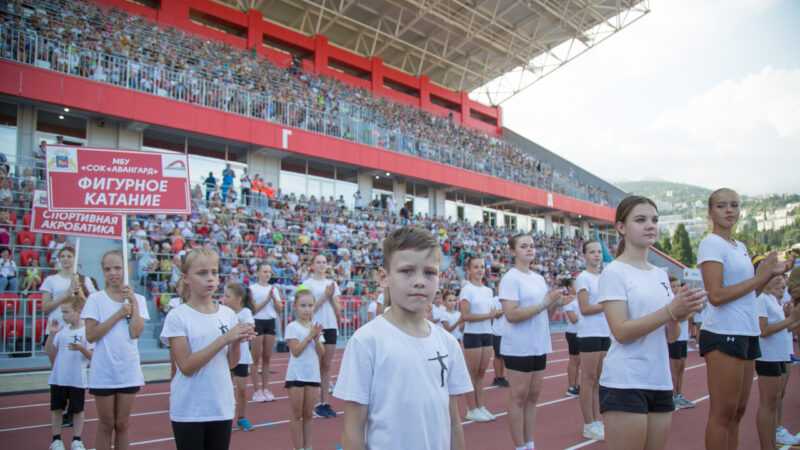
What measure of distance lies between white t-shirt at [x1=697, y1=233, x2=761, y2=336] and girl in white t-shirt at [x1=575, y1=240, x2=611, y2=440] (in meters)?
1.87

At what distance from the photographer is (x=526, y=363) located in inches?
190

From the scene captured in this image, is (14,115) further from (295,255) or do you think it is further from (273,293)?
(273,293)

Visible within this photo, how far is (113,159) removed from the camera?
209 inches

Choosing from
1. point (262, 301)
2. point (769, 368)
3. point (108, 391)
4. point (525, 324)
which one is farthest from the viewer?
point (262, 301)

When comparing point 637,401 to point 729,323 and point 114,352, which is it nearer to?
point 729,323

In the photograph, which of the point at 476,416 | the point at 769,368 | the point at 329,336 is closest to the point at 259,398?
the point at 329,336

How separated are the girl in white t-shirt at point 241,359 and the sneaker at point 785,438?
6.09 m

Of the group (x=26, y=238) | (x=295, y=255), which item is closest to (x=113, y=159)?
(x=26, y=238)

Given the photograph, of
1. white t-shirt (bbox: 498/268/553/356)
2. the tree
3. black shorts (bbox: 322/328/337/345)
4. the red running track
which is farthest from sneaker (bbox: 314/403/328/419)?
the tree

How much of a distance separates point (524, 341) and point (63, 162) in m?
5.19

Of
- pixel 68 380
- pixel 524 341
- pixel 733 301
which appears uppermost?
pixel 733 301

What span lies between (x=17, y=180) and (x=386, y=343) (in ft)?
51.0

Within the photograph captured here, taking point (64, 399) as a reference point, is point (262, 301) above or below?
above

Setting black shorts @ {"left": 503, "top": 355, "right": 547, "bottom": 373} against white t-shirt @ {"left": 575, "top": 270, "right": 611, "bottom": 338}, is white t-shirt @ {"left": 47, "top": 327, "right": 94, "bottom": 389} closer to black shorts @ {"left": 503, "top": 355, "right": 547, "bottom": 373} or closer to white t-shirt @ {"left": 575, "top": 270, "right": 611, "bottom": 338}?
black shorts @ {"left": 503, "top": 355, "right": 547, "bottom": 373}
